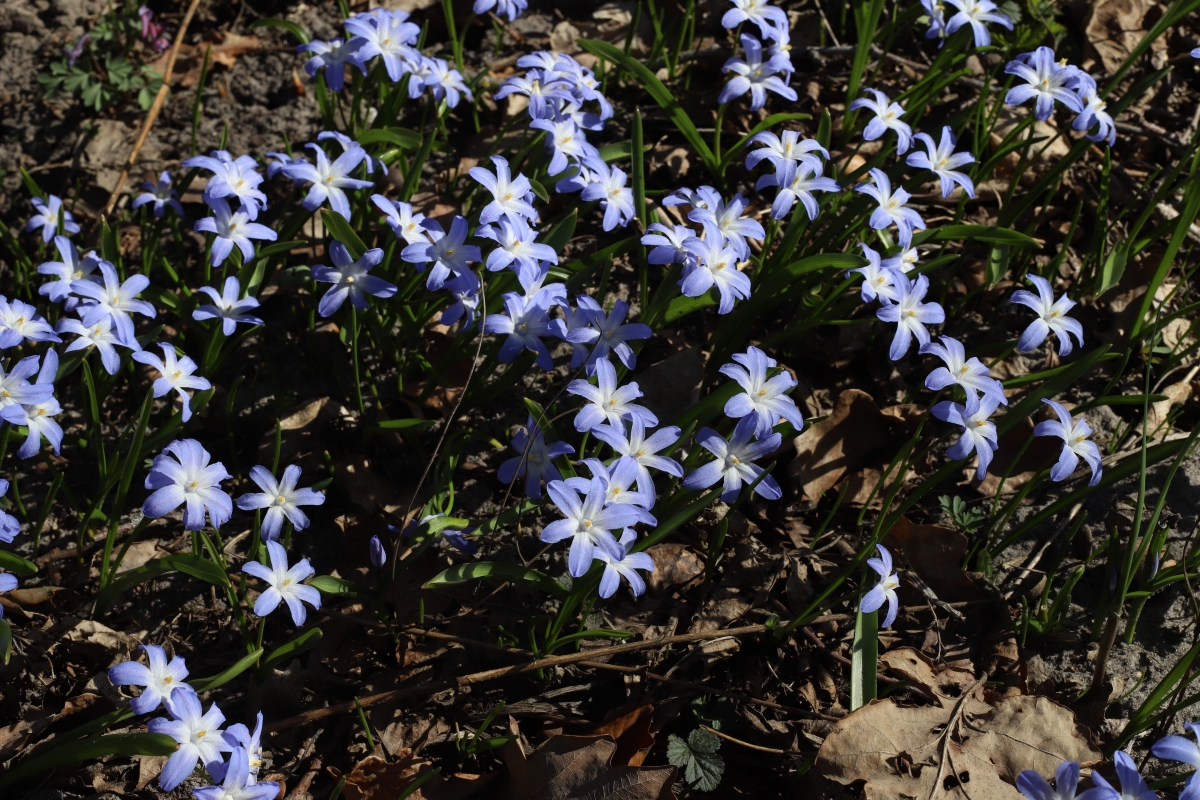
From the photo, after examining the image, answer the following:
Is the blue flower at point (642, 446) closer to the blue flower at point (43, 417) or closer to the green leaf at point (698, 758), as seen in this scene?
the green leaf at point (698, 758)

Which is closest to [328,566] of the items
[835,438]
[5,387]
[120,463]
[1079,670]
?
[120,463]

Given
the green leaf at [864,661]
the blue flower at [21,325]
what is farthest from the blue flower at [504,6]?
the green leaf at [864,661]

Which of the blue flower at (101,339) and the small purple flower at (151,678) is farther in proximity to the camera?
the blue flower at (101,339)

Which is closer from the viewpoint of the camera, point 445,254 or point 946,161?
point 445,254

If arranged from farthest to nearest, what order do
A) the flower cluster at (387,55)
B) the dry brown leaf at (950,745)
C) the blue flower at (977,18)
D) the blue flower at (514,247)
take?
the blue flower at (977,18) → the flower cluster at (387,55) → the blue flower at (514,247) → the dry brown leaf at (950,745)

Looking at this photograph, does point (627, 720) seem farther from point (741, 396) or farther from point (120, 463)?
point (120, 463)

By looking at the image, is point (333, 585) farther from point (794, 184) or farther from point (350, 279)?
point (794, 184)

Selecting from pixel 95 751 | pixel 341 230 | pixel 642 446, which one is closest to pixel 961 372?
pixel 642 446
